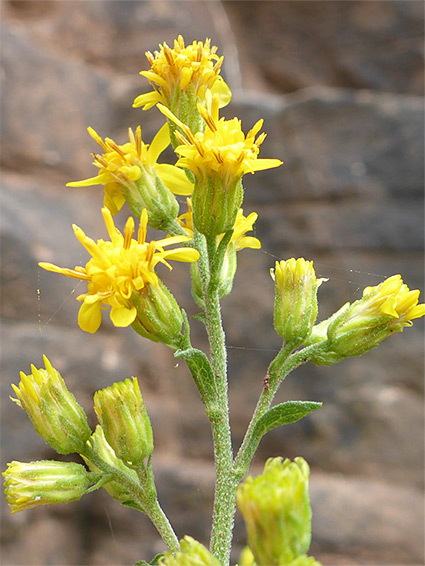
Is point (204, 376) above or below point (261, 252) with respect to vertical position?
below

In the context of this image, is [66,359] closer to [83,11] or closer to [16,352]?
[16,352]

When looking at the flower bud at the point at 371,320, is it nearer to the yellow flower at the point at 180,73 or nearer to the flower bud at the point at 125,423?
the flower bud at the point at 125,423

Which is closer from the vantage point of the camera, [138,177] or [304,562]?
[304,562]

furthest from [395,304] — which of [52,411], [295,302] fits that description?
[52,411]

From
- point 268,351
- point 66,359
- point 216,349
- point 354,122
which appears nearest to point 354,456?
point 268,351

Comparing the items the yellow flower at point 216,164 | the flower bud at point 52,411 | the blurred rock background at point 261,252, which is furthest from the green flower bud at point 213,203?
the blurred rock background at point 261,252

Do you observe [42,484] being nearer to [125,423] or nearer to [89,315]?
[125,423]

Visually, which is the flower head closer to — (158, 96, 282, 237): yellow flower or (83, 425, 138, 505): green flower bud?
(158, 96, 282, 237): yellow flower

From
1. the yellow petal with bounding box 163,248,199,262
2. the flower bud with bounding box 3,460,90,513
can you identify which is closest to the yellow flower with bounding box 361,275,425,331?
the yellow petal with bounding box 163,248,199,262
